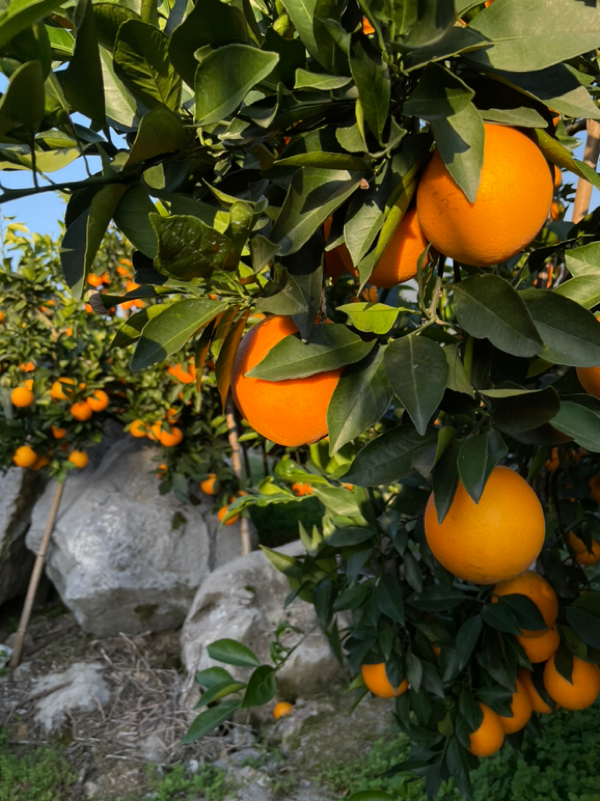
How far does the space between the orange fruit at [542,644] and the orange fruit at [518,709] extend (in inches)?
3.5

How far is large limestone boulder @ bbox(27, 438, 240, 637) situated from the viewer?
122 inches

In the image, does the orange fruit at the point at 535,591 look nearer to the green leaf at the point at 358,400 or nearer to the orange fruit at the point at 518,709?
the orange fruit at the point at 518,709

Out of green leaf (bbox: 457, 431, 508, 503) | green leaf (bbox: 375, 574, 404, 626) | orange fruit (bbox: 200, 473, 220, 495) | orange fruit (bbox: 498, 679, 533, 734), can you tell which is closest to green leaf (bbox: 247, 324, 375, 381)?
green leaf (bbox: 457, 431, 508, 503)

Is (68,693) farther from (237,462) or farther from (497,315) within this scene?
(497,315)

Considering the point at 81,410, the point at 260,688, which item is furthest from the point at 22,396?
the point at 260,688

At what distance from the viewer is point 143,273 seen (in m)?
0.52

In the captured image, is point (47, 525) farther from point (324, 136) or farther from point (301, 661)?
point (324, 136)

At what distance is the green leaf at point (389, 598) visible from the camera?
91cm

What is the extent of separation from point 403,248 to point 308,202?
0.09 meters

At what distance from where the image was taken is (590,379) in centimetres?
54

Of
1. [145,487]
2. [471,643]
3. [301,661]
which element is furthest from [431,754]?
[145,487]

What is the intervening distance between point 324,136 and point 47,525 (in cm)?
309

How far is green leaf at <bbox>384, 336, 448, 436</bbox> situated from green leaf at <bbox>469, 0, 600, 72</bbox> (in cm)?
18

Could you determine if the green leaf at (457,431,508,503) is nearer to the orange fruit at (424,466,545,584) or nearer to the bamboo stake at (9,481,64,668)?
the orange fruit at (424,466,545,584)
